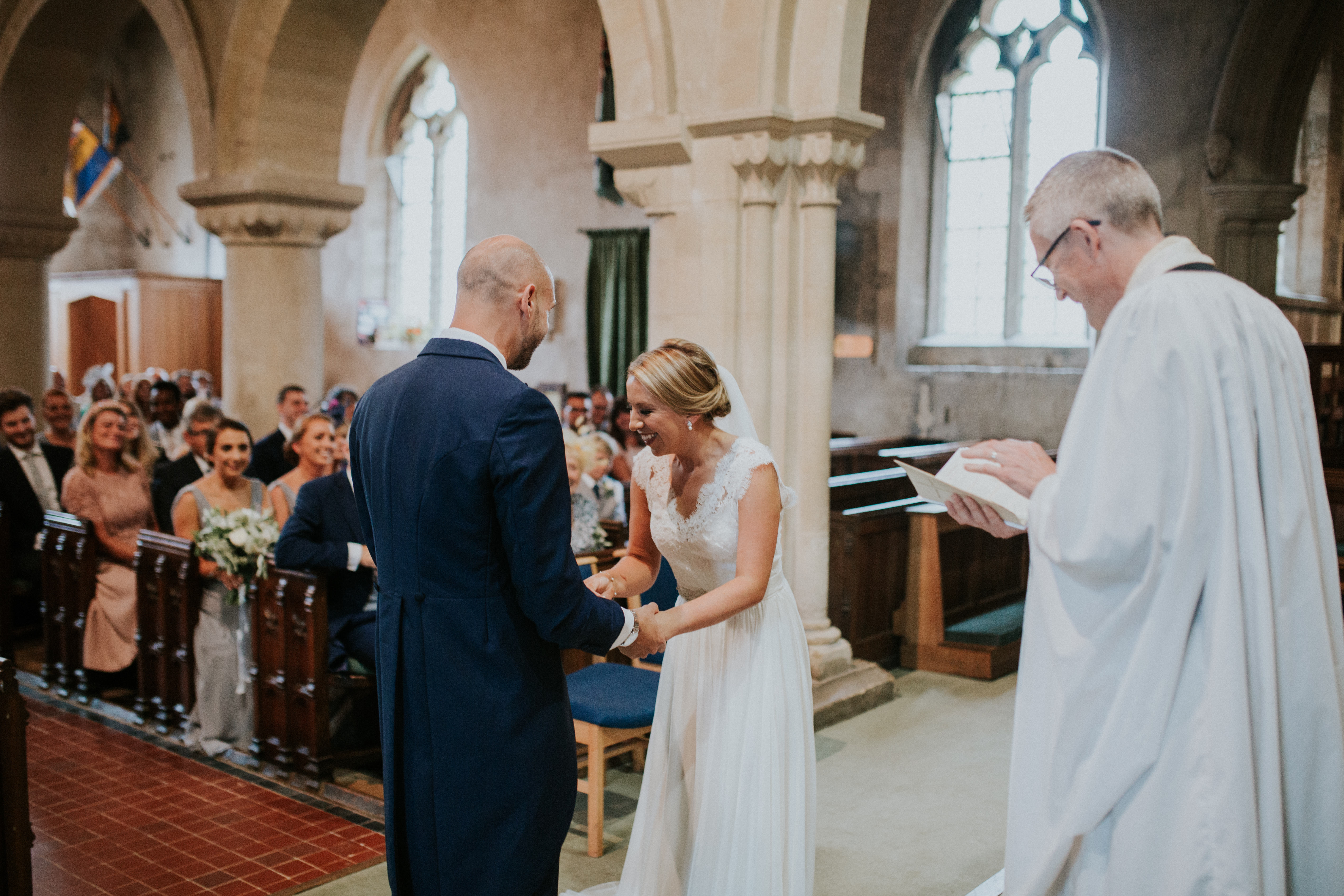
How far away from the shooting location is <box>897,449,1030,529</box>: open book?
2023mm

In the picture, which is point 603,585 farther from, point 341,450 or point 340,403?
point 340,403

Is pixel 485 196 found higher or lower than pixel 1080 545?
higher

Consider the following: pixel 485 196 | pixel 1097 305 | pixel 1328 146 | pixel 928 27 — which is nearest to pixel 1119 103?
pixel 928 27

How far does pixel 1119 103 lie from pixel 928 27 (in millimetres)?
2052

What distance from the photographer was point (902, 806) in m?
4.31

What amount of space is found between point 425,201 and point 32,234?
6.08 meters

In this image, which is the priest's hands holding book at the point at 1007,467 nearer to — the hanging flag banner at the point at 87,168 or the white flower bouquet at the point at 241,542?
the white flower bouquet at the point at 241,542

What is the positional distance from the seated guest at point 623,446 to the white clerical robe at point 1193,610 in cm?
480

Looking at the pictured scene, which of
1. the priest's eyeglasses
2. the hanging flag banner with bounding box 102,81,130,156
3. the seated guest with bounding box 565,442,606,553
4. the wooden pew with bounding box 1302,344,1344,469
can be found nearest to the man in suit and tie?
the seated guest with bounding box 565,442,606,553

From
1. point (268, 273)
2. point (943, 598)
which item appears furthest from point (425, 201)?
point (943, 598)

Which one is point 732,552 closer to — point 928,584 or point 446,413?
point 446,413

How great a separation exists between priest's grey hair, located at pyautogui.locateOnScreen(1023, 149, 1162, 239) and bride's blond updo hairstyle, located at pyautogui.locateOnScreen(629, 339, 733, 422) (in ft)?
3.37

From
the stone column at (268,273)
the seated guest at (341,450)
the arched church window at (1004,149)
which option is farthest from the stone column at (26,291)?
the arched church window at (1004,149)

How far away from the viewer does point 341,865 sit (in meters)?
3.74
